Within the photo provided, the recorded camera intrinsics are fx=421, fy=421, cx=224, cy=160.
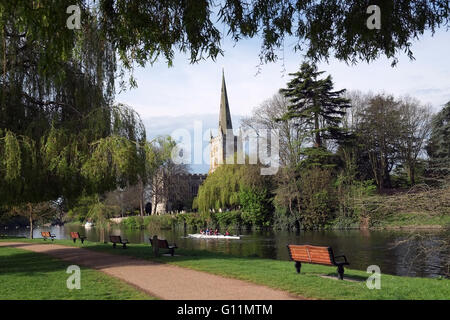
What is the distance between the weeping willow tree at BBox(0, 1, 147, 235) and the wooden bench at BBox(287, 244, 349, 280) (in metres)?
5.31

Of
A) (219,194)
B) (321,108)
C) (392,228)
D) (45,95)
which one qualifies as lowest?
(392,228)

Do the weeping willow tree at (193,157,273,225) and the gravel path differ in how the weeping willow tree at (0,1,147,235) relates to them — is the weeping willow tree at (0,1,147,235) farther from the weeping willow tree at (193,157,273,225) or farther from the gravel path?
the weeping willow tree at (193,157,273,225)

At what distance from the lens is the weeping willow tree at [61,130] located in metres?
11.6

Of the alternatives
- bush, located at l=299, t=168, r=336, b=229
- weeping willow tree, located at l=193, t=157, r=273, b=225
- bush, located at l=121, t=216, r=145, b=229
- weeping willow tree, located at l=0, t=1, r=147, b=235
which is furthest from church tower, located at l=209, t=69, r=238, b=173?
weeping willow tree, located at l=0, t=1, r=147, b=235

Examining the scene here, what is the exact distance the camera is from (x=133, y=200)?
68.2 metres

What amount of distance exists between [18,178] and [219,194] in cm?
3601

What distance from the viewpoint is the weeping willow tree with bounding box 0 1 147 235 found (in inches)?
458

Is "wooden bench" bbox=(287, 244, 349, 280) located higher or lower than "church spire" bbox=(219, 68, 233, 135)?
lower

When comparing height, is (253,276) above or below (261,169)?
below
